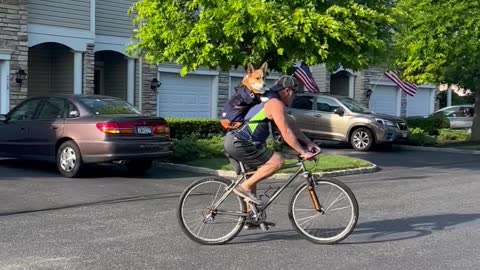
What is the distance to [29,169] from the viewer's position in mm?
12805

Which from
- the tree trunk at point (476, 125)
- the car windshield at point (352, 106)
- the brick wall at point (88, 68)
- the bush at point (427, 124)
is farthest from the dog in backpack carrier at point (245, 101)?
the bush at point (427, 124)

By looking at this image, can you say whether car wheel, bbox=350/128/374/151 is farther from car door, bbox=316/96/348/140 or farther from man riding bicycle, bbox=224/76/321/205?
man riding bicycle, bbox=224/76/321/205

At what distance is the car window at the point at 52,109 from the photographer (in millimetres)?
12258

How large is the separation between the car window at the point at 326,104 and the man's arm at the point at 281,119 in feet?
44.6

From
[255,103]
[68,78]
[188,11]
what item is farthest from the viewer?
[68,78]

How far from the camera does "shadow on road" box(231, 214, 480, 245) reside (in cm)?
723

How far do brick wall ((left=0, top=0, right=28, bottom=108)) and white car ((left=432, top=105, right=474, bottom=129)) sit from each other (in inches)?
764

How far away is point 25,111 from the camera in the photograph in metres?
12.9

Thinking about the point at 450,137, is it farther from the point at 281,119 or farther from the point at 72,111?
the point at 281,119

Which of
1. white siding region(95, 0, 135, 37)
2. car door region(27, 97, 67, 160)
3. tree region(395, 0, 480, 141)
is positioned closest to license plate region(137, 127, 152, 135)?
car door region(27, 97, 67, 160)

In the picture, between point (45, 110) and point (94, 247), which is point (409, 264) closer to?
point (94, 247)

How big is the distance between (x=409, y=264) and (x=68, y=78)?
16.2 meters

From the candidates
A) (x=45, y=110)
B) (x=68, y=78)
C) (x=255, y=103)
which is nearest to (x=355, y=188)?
(x=255, y=103)

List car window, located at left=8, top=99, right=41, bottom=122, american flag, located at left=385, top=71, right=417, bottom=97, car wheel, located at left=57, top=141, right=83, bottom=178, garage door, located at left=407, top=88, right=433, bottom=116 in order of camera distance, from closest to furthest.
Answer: car wheel, located at left=57, top=141, right=83, bottom=178
car window, located at left=8, top=99, right=41, bottom=122
american flag, located at left=385, top=71, right=417, bottom=97
garage door, located at left=407, top=88, right=433, bottom=116
